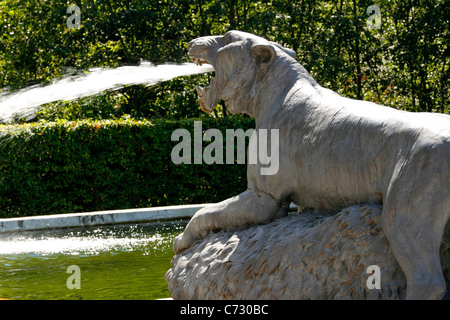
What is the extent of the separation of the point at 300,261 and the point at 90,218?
5317 mm

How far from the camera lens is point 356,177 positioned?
3115 mm

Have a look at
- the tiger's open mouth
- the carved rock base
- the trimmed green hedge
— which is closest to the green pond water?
the carved rock base

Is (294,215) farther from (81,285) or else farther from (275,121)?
(81,285)

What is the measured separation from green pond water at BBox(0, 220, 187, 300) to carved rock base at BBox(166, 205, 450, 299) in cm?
108

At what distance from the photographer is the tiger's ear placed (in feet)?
12.4

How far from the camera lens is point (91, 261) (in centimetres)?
596

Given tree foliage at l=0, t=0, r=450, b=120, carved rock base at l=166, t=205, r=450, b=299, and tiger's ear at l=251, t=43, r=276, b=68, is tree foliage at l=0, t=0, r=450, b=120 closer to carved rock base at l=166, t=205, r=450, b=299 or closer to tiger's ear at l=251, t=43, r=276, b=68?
Answer: tiger's ear at l=251, t=43, r=276, b=68

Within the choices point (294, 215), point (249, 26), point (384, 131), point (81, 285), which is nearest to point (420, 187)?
point (384, 131)

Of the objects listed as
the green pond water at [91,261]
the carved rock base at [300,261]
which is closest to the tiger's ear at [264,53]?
the carved rock base at [300,261]

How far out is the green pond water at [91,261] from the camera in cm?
475

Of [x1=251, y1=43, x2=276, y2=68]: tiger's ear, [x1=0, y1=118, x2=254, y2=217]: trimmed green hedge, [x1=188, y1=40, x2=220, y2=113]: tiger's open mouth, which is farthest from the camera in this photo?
[x1=0, y1=118, x2=254, y2=217]: trimmed green hedge

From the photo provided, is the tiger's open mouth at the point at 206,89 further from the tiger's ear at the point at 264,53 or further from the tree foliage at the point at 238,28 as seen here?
the tree foliage at the point at 238,28

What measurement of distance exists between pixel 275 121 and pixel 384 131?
0.78 metres

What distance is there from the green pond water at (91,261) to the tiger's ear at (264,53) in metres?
1.89
